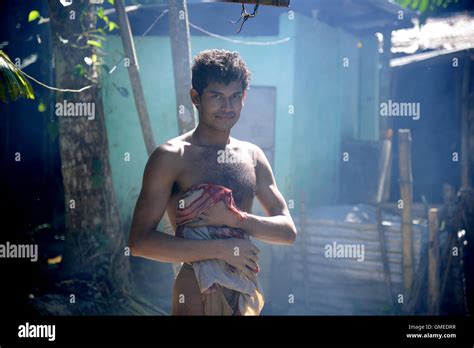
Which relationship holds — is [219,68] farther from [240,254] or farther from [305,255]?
[305,255]

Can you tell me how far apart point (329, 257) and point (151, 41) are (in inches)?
156

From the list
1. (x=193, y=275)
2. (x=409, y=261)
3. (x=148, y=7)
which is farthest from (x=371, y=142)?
(x=193, y=275)

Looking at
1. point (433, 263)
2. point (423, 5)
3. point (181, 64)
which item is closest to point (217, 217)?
point (181, 64)

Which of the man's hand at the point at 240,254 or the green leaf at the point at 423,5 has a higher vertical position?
the green leaf at the point at 423,5

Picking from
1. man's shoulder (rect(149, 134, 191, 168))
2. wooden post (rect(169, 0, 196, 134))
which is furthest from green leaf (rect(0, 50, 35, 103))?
wooden post (rect(169, 0, 196, 134))

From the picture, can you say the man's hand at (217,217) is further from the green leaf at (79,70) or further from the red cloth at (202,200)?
the green leaf at (79,70)

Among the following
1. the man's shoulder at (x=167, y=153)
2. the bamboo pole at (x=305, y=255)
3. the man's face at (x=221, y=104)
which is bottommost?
the bamboo pole at (x=305, y=255)

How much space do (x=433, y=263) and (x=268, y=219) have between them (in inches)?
166

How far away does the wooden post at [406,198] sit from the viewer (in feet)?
23.7

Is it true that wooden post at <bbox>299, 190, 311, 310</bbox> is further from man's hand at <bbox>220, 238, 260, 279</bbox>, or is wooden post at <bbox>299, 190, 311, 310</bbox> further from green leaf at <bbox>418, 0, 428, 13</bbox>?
man's hand at <bbox>220, 238, 260, 279</bbox>

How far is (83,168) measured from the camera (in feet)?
22.6

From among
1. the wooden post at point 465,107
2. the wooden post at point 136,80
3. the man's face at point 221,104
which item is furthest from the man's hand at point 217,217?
the wooden post at point 465,107

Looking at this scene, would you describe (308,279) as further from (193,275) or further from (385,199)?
(193,275)

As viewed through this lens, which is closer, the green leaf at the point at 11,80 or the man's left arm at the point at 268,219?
the man's left arm at the point at 268,219
